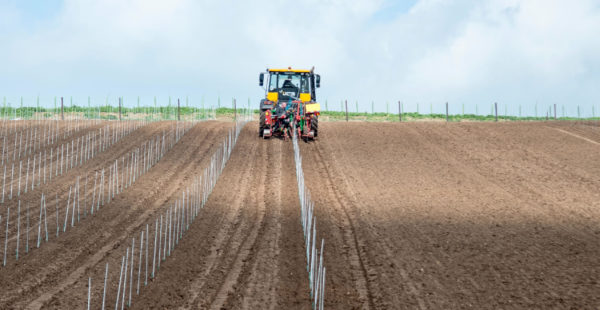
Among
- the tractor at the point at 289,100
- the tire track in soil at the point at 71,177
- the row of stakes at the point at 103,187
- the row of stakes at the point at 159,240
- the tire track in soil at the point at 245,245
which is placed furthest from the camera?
the tractor at the point at 289,100

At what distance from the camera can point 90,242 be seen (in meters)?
10.8

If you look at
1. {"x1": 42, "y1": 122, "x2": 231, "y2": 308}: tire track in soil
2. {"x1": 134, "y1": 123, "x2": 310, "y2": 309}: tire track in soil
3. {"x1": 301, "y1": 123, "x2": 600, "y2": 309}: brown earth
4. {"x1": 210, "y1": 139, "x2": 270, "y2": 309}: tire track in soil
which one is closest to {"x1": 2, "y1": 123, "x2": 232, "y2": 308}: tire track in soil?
{"x1": 42, "y1": 122, "x2": 231, "y2": 308}: tire track in soil

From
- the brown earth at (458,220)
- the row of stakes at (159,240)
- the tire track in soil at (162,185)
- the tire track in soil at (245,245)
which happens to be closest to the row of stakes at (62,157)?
the tire track in soil at (162,185)

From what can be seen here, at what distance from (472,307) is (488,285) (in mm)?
988

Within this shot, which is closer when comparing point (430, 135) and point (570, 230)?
point (570, 230)

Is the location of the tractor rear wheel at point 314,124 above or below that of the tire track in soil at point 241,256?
above

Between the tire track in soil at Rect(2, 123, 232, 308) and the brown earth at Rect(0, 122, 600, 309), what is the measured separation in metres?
0.04

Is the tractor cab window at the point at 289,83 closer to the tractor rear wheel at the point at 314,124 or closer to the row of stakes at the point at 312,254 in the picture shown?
the tractor rear wheel at the point at 314,124

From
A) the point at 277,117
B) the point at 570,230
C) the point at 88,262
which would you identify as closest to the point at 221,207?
the point at 88,262

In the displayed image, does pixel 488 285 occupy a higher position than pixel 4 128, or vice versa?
pixel 4 128

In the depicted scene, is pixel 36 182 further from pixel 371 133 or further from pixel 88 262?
pixel 371 133

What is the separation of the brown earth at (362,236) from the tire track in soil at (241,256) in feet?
0.11

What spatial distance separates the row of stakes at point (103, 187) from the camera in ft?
38.6

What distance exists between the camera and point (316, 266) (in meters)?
8.80
